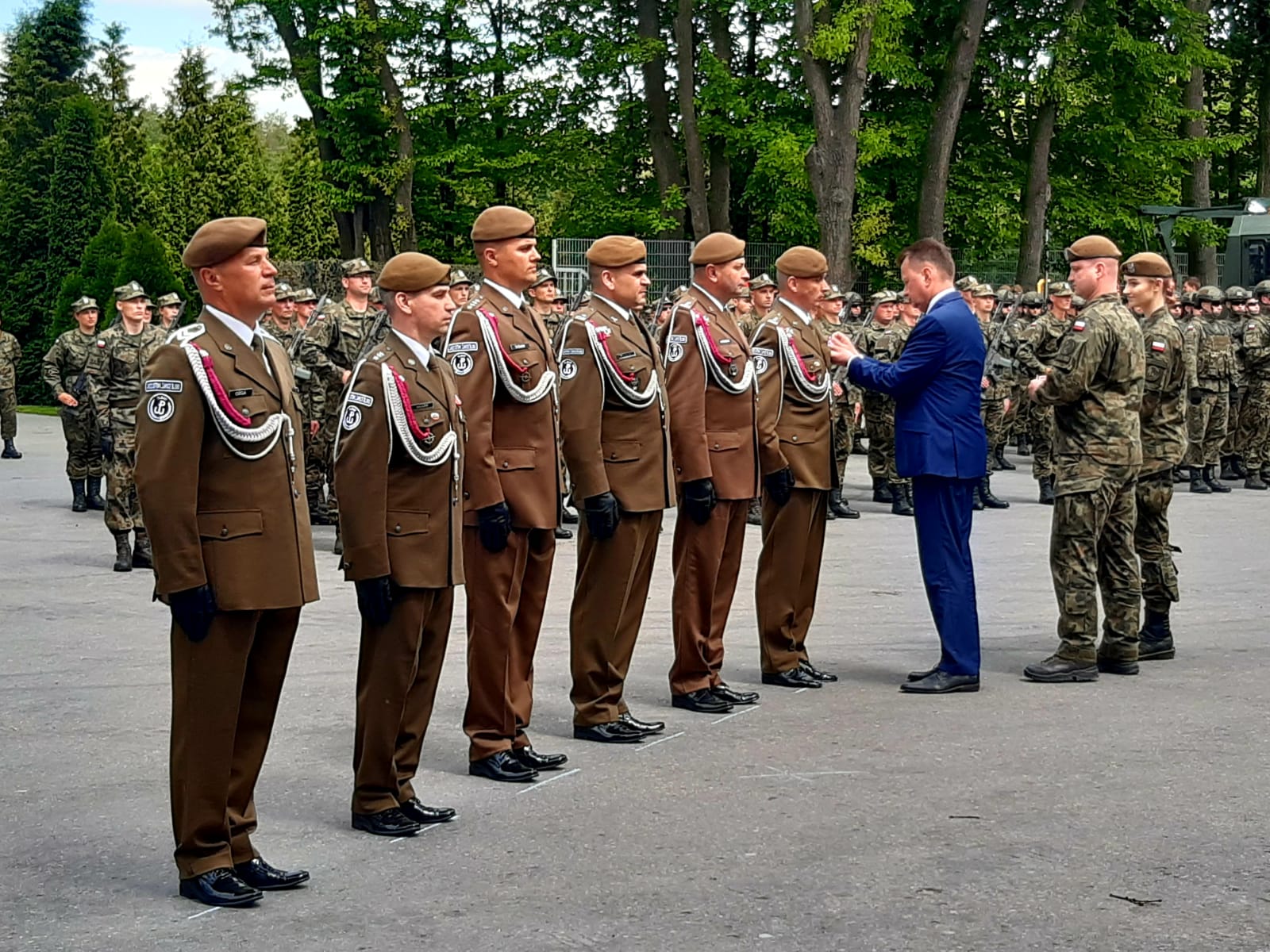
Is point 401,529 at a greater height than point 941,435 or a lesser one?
lesser

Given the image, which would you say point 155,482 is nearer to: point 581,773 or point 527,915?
point 527,915

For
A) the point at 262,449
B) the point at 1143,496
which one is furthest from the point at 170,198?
the point at 262,449

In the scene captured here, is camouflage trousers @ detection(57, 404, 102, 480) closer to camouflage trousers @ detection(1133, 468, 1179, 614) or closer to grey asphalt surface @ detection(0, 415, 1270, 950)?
grey asphalt surface @ detection(0, 415, 1270, 950)

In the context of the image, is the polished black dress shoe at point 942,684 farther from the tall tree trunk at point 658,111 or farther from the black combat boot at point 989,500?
the tall tree trunk at point 658,111

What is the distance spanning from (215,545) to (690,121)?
30570 millimetres

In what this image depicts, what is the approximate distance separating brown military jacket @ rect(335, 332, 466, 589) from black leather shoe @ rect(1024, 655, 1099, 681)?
3.81 meters

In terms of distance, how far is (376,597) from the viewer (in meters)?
6.28

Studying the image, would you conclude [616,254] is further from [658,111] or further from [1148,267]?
[658,111]

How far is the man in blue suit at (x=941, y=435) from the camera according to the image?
9.06 metres

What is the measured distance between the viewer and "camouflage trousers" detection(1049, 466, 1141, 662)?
934 centimetres

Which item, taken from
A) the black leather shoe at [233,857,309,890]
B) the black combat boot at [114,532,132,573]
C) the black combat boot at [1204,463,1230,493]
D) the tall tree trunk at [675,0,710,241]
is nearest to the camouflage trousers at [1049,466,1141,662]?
the black leather shoe at [233,857,309,890]

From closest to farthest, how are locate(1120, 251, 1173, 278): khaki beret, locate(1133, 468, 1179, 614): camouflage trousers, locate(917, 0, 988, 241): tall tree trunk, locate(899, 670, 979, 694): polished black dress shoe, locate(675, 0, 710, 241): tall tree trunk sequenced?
locate(899, 670, 979, 694): polished black dress shoe, locate(1133, 468, 1179, 614): camouflage trousers, locate(1120, 251, 1173, 278): khaki beret, locate(917, 0, 988, 241): tall tree trunk, locate(675, 0, 710, 241): tall tree trunk

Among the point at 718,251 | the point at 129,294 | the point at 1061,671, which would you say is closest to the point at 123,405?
the point at 129,294

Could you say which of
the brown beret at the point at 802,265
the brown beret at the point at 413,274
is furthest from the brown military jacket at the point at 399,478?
the brown beret at the point at 802,265
